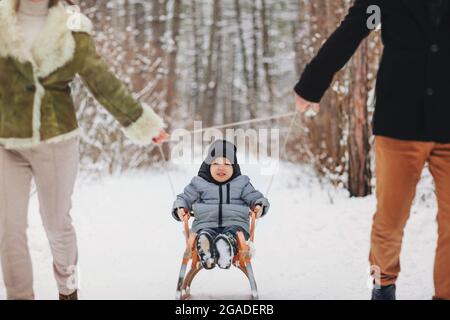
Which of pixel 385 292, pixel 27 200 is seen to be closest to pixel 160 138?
pixel 27 200

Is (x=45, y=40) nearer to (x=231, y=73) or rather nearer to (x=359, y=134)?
(x=359, y=134)

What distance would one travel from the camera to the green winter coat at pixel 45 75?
236cm

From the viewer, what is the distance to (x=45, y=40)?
2.39 m

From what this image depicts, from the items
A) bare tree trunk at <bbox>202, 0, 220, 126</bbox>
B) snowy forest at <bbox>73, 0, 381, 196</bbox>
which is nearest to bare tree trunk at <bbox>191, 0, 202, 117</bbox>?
snowy forest at <bbox>73, 0, 381, 196</bbox>

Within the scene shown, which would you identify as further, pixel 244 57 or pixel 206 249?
pixel 244 57

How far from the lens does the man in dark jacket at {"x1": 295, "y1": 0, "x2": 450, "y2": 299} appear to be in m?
2.30

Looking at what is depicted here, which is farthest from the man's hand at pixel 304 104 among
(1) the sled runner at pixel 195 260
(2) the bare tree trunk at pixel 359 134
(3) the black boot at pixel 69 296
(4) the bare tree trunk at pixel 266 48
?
(4) the bare tree trunk at pixel 266 48

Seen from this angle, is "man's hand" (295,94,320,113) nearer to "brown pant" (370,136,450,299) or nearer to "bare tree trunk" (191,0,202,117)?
"brown pant" (370,136,450,299)

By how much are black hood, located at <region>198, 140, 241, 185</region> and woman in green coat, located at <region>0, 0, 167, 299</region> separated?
1.01ft

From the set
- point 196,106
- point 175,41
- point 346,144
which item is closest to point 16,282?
point 346,144

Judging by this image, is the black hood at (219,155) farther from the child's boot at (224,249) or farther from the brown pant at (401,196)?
the brown pant at (401,196)

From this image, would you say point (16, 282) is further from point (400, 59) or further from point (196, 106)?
point (196, 106)

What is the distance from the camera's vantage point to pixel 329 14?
5.11 metres

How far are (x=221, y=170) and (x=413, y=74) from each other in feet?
3.05
